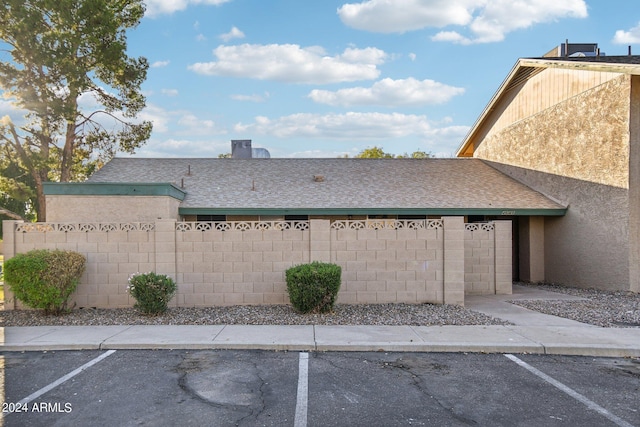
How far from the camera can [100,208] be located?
13.3 meters

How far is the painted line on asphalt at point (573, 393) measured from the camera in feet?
16.3

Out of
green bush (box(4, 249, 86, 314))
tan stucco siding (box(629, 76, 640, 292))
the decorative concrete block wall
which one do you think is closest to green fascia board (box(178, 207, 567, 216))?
tan stucco siding (box(629, 76, 640, 292))

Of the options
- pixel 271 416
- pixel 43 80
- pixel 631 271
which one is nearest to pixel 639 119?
pixel 631 271

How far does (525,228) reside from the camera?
1780 centimetres

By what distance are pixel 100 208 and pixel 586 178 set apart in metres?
15.0

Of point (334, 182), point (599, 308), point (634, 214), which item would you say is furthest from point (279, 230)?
point (634, 214)

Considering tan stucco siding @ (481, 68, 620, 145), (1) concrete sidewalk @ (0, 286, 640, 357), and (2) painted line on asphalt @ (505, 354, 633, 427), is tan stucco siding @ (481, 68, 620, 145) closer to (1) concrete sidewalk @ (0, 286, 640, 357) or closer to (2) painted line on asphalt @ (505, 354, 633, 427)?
(1) concrete sidewalk @ (0, 286, 640, 357)

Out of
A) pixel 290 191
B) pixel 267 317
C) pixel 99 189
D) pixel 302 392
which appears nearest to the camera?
pixel 302 392

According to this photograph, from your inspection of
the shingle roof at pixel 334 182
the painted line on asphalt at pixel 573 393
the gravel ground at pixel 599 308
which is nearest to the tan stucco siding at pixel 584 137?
the shingle roof at pixel 334 182

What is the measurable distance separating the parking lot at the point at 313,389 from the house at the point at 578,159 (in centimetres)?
795

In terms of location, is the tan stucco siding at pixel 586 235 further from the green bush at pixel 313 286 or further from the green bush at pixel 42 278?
the green bush at pixel 42 278

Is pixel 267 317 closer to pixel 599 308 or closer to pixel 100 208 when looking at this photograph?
pixel 100 208

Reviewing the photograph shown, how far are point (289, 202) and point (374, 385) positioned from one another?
1047 centimetres

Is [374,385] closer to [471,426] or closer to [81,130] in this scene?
[471,426]
